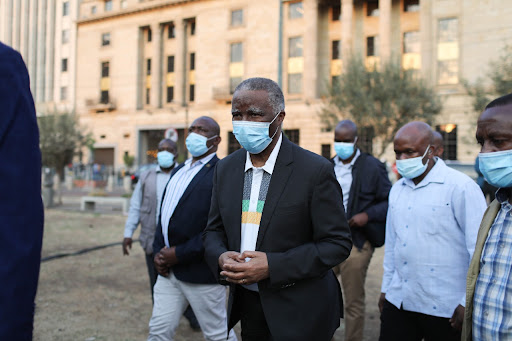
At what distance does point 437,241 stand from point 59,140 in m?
26.3

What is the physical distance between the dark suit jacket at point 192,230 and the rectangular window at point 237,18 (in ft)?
125

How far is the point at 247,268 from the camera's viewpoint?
2.11m

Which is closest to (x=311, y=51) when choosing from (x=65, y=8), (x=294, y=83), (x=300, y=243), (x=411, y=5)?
(x=294, y=83)

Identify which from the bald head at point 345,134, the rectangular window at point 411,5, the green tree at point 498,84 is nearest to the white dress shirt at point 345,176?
the bald head at point 345,134

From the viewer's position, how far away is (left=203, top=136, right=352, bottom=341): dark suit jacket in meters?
2.19

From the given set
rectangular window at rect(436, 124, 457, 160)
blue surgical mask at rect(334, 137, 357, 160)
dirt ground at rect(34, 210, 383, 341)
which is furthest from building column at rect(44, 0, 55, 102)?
blue surgical mask at rect(334, 137, 357, 160)

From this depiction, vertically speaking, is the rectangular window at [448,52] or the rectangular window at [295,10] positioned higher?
the rectangular window at [295,10]

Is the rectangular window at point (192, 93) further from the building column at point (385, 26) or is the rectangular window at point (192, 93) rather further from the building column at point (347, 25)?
the building column at point (385, 26)

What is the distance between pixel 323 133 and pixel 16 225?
115 ft

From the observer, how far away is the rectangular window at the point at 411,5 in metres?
33.9

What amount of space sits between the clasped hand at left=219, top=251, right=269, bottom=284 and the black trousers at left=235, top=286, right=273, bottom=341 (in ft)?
1.05

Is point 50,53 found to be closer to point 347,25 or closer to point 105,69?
point 105,69

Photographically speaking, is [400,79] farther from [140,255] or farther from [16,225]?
[16,225]

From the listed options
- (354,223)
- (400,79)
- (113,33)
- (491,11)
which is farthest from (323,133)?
(354,223)
